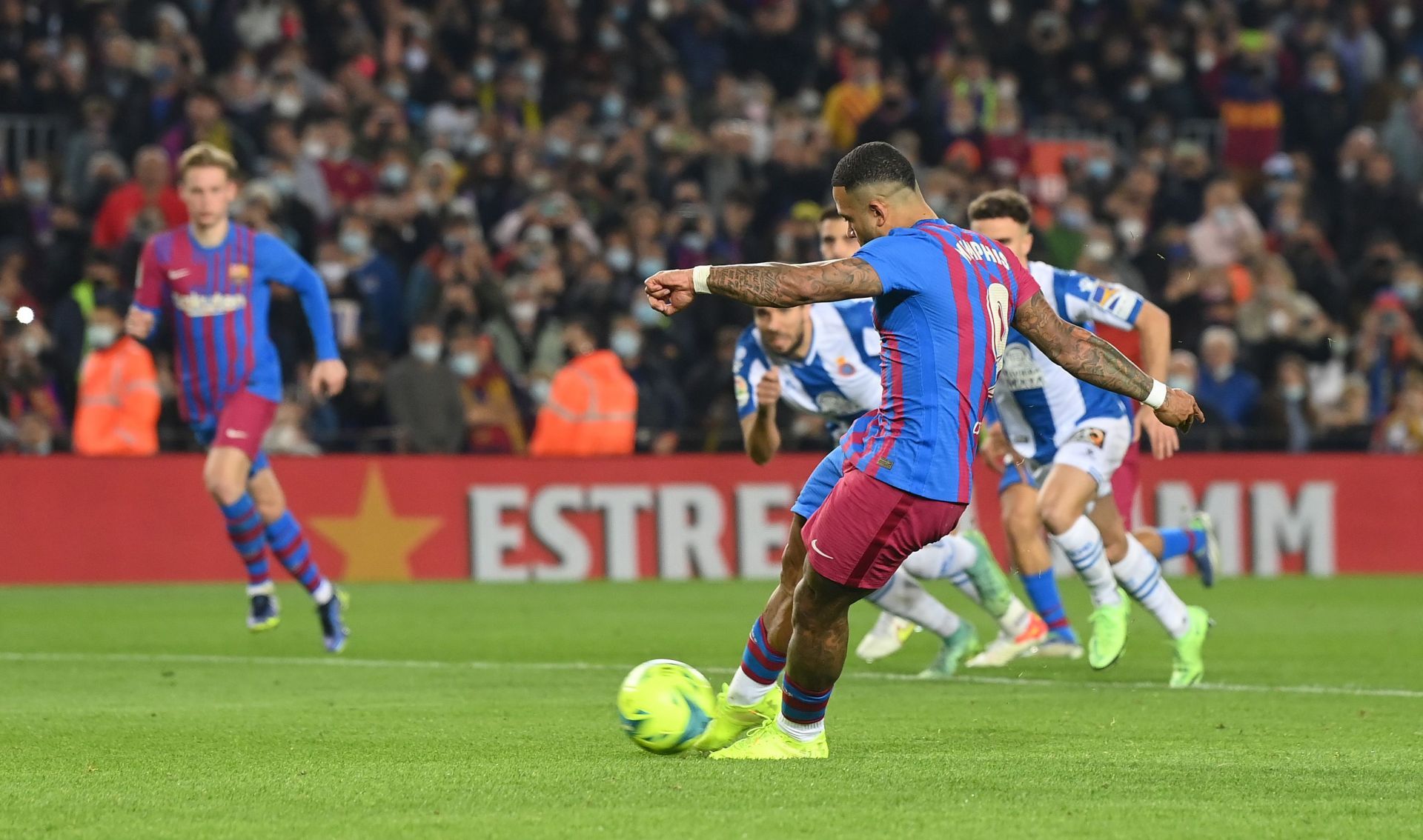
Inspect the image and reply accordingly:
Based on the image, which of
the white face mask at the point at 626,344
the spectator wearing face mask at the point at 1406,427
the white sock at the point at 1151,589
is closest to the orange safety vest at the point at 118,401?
the white face mask at the point at 626,344

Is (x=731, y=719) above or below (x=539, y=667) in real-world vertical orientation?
above

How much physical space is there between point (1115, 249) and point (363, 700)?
13.8m

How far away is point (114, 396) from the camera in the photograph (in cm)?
→ 1788

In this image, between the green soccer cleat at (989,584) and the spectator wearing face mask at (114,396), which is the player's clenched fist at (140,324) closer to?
the green soccer cleat at (989,584)

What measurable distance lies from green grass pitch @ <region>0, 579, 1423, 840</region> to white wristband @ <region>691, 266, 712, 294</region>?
150cm

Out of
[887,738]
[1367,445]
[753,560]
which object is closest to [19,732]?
[887,738]

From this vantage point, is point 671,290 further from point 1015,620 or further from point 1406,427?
point 1406,427

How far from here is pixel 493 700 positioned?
9719mm

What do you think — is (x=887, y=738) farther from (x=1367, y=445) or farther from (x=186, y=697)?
(x=1367, y=445)

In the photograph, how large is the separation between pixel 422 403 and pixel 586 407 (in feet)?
4.56

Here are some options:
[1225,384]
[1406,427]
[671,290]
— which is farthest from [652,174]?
[671,290]

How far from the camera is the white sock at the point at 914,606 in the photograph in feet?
35.8

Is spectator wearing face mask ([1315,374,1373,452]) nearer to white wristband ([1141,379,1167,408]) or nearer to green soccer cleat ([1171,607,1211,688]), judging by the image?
green soccer cleat ([1171,607,1211,688])

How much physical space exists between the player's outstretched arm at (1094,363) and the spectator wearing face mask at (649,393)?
1224 centimetres
